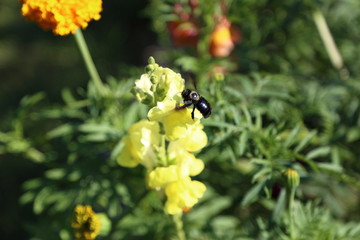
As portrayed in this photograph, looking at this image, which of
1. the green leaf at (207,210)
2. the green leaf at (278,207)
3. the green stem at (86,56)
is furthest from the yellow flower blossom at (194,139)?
the green leaf at (207,210)

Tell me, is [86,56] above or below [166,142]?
above

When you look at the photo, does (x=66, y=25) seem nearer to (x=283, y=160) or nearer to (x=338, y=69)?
(x=283, y=160)

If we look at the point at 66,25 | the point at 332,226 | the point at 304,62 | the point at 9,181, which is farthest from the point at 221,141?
the point at 9,181

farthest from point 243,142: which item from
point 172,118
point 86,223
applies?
point 86,223

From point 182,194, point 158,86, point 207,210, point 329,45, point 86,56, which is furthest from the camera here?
point 329,45

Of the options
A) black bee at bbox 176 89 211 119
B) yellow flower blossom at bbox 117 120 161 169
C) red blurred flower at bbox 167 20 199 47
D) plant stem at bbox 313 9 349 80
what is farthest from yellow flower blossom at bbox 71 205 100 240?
plant stem at bbox 313 9 349 80

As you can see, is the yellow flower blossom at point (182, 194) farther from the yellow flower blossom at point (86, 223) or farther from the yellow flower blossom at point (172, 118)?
the yellow flower blossom at point (86, 223)

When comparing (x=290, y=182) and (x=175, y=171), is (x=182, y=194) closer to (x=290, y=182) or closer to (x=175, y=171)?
(x=175, y=171)
